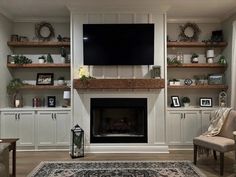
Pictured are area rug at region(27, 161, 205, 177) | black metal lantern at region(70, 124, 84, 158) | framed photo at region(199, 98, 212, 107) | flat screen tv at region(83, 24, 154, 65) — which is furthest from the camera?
framed photo at region(199, 98, 212, 107)

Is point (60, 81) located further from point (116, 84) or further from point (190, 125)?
point (190, 125)

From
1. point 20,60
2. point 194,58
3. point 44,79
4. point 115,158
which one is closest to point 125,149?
point 115,158

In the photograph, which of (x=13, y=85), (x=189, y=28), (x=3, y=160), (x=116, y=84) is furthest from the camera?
(x=189, y=28)

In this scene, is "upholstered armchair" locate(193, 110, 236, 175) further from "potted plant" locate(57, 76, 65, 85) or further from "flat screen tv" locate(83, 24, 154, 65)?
"potted plant" locate(57, 76, 65, 85)

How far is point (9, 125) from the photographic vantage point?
5.42 metres

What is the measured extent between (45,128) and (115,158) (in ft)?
5.39

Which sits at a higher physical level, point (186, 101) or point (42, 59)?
point (42, 59)

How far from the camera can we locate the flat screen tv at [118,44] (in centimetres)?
528

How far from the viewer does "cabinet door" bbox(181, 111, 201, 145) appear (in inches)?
217

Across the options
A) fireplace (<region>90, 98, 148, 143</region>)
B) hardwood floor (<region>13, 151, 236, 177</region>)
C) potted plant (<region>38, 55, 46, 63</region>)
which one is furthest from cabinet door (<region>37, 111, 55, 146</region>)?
potted plant (<region>38, 55, 46, 63</region>)

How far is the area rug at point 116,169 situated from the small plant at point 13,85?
193 centimetres

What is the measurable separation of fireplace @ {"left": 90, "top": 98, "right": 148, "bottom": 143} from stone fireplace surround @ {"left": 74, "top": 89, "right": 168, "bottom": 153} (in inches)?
3.1

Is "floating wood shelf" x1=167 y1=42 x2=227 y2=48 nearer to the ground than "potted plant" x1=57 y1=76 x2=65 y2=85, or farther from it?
farther from it

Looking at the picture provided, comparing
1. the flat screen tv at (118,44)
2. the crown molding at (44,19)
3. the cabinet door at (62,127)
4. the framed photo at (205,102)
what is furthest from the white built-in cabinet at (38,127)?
the framed photo at (205,102)
